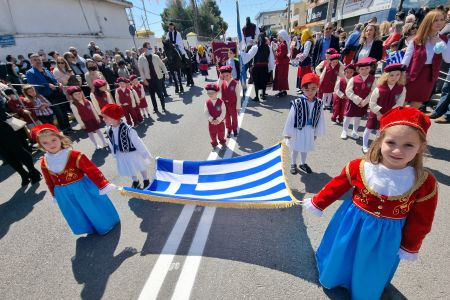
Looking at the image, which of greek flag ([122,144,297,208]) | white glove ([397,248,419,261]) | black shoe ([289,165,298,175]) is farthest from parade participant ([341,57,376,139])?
white glove ([397,248,419,261])

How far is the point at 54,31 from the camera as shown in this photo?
15922 mm

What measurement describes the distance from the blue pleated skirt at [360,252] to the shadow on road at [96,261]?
2.23m

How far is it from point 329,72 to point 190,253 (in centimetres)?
602

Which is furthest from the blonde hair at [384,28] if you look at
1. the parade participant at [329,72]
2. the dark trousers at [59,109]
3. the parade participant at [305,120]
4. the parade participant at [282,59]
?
the dark trousers at [59,109]

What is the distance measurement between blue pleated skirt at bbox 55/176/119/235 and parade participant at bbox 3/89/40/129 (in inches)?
211

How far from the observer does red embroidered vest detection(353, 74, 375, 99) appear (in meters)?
4.68

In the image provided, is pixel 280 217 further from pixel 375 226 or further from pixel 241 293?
pixel 375 226

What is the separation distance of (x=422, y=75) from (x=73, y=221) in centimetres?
607

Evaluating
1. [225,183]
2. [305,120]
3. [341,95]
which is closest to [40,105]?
[225,183]

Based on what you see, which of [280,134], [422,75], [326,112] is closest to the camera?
[422,75]

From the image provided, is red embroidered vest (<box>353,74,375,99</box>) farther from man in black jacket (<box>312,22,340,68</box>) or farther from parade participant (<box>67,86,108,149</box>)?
parade participant (<box>67,86,108,149</box>)

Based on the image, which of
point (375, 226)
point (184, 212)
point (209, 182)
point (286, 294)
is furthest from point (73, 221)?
point (375, 226)

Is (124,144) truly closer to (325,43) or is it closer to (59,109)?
(59,109)

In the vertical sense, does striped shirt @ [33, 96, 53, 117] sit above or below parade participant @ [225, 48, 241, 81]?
below
